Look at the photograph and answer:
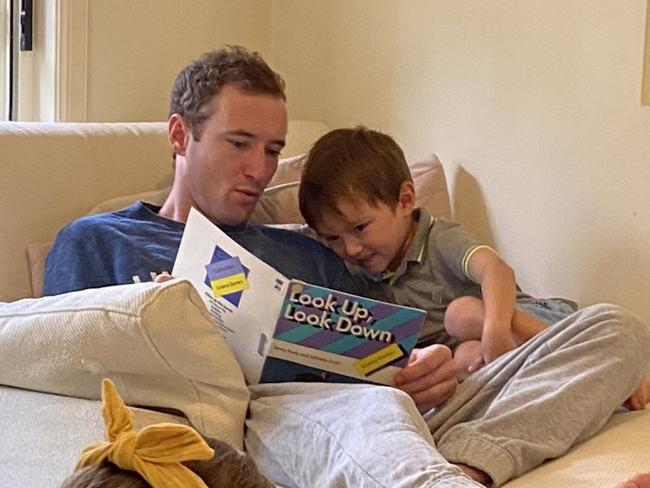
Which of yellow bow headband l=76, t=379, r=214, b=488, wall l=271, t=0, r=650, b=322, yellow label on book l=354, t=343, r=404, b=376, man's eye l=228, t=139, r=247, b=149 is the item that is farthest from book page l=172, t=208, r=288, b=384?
wall l=271, t=0, r=650, b=322

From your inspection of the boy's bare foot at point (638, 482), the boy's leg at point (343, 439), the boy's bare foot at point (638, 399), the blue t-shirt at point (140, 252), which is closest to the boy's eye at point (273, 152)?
the blue t-shirt at point (140, 252)

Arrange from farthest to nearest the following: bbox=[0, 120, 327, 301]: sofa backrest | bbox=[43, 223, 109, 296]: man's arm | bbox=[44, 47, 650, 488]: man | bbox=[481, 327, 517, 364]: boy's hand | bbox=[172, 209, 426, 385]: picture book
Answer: bbox=[0, 120, 327, 301]: sofa backrest < bbox=[43, 223, 109, 296]: man's arm < bbox=[481, 327, 517, 364]: boy's hand < bbox=[172, 209, 426, 385]: picture book < bbox=[44, 47, 650, 488]: man

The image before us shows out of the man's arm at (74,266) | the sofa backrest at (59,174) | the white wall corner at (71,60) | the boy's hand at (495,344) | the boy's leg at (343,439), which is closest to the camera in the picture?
the boy's leg at (343,439)

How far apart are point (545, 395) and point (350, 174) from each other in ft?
1.80

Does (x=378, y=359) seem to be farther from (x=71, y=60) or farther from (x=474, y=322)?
(x=71, y=60)

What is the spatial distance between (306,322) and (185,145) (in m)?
0.64

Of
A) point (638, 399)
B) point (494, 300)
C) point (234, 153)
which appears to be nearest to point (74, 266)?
point (234, 153)

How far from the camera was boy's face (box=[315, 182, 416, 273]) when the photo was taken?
1762 mm

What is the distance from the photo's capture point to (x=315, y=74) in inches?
99.2

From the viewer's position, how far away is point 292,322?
4.54 ft

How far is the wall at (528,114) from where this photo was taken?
1857mm

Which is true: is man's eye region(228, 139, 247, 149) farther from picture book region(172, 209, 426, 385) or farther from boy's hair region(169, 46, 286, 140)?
picture book region(172, 209, 426, 385)

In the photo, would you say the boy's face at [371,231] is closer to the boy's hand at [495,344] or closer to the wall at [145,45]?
the boy's hand at [495,344]

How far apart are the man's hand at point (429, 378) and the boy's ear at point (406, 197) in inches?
15.7
